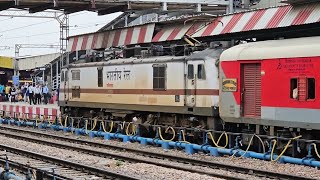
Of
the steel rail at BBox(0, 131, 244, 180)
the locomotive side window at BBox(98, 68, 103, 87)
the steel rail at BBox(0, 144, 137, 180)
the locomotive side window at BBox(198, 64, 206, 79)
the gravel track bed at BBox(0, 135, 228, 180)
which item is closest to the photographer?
the steel rail at BBox(0, 144, 137, 180)

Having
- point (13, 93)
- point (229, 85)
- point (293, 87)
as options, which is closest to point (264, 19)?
point (229, 85)

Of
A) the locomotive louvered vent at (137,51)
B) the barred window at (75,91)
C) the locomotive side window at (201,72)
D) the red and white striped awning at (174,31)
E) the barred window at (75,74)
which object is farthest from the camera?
the barred window at (75,91)

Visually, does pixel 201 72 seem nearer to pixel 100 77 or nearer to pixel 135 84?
pixel 135 84

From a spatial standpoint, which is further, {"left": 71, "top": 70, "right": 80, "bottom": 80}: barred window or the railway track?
{"left": 71, "top": 70, "right": 80, "bottom": 80}: barred window

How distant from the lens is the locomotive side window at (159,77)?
2027 centimetres

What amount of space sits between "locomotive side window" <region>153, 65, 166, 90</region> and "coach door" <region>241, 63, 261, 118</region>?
13.9 feet

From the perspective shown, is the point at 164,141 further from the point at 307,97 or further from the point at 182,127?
the point at 307,97

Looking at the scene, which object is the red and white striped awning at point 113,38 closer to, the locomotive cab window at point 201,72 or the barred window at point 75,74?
the barred window at point 75,74

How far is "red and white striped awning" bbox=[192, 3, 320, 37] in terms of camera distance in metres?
16.8

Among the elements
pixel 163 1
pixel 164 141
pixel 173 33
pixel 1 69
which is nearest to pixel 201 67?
pixel 164 141

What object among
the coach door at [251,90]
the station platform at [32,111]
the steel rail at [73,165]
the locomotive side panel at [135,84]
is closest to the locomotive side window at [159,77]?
the locomotive side panel at [135,84]

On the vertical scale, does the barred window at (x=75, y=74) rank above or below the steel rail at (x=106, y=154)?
above

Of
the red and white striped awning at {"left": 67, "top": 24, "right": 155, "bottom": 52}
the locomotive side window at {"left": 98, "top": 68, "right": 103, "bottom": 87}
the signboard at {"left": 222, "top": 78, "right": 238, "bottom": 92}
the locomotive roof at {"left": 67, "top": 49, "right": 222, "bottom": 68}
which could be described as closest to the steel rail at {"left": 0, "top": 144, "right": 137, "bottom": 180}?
the signboard at {"left": 222, "top": 78, "right": 238, "bottom": 92}

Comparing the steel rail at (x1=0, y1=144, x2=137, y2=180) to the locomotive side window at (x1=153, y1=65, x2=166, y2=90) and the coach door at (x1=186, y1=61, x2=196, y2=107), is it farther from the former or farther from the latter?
the locomotive side window at (x1=153, y1=65, x2=166, y2=90)
